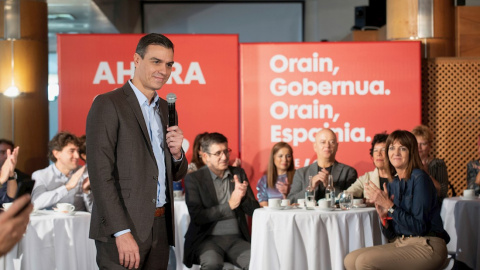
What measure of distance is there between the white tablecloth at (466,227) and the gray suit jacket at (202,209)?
170 cm

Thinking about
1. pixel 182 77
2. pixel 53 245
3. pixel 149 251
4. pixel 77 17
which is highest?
pixel 77 17

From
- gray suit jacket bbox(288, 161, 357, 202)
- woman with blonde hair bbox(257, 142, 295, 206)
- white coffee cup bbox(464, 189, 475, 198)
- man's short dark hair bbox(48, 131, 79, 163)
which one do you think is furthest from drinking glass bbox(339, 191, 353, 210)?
man's short dark hair bbox(48, 131, 79, 163)

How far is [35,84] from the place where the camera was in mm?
8359

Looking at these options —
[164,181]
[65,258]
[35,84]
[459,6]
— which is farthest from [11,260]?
[459,6]

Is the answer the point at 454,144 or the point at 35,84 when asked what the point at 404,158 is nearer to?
the point at 454,144

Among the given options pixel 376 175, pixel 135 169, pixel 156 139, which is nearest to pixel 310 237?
pixel 376 175

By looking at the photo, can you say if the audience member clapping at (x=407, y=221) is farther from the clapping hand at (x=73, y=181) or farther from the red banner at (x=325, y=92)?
the red banner at (x=325, y=92)

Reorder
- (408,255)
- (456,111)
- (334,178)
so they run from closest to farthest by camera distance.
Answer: (408,255)
(334,178)
(456,111)

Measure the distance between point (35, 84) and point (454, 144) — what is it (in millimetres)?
4685

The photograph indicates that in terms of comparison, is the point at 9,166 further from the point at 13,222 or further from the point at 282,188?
the point at 13,222

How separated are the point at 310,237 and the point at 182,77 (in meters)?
2.57

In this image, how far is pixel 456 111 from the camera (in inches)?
282

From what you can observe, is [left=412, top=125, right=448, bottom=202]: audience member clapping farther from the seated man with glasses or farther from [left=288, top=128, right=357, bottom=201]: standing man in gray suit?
[left=288, top=128, right=357, bottom=201]: standing man in gray suit

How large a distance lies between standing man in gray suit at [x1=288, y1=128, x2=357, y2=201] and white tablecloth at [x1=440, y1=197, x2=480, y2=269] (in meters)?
0.85
